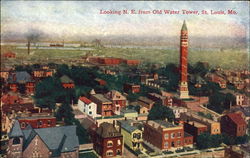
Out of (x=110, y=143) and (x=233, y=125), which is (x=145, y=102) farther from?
(x=233, y=125)

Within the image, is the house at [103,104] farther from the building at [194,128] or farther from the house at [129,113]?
the building at [194,128]

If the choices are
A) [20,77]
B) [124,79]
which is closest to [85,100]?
[124,79]

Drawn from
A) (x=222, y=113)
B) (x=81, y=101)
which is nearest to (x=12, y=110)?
(x=81, y=101)

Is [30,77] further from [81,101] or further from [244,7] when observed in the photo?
[244,7]

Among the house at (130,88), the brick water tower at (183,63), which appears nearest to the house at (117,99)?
the house at (130,88)

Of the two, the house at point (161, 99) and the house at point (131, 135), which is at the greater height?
the house at point (161, 99)

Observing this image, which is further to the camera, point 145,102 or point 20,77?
point 145,102

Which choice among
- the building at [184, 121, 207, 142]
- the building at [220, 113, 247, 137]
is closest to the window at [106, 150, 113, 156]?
the building at [184, 121, 207, 142]
